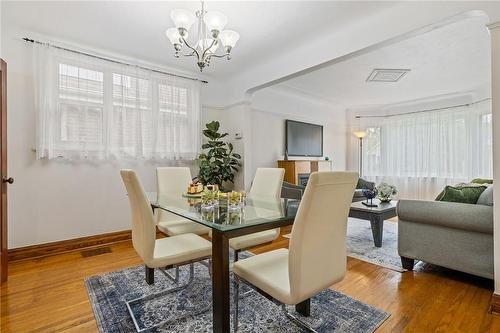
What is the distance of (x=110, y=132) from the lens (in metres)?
3.34

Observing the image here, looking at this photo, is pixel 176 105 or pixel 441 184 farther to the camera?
pixel 441 184

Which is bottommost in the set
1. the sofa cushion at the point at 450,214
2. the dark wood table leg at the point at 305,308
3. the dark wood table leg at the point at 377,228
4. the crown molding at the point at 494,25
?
the dark wood table leg at the point at 305,308

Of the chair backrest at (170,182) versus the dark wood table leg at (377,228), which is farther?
the dark wood table leg at (377,228)

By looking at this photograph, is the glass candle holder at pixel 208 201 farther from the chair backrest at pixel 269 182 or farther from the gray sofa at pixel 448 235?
the gray sofa at pixel 448 235

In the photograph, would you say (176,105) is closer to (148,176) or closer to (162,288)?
(148,176)

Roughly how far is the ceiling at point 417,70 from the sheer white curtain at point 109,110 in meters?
2.16

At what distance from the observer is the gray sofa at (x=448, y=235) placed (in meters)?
2.05

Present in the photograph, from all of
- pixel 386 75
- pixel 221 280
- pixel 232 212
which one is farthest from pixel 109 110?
pixel 386 75

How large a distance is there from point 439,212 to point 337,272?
1.48 metres

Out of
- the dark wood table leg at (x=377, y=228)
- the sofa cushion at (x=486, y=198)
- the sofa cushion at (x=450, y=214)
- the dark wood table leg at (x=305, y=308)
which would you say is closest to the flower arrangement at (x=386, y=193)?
the dark wood table leg at (x=377, y=228)

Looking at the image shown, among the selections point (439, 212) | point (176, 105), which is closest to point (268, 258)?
point (439, 212)

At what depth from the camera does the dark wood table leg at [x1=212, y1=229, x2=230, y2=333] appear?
52.9 inches

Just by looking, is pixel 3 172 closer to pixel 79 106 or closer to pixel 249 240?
pixel 79 106

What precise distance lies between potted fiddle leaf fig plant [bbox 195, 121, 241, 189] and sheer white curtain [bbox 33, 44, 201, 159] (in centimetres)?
23
